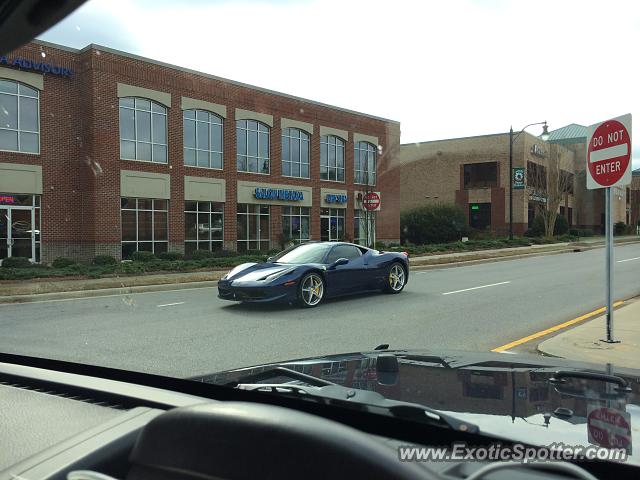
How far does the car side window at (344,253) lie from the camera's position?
11170 mm

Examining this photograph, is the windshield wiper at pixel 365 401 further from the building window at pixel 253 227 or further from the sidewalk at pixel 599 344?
the building window at pixel 253 227

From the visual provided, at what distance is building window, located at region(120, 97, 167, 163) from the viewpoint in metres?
19.0

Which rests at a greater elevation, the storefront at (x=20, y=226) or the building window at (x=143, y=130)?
the building window at (x=143, y=130)

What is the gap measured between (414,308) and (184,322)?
4372 mm

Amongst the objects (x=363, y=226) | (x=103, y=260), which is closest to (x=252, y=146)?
(x=363, y=226)

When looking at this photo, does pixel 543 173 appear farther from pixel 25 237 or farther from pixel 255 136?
pixel 255 136

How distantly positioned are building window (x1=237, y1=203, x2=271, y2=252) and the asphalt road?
15736mm

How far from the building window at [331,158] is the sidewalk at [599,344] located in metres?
26.3

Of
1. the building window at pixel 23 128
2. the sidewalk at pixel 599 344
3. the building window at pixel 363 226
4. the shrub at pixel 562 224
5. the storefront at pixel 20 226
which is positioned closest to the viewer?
the sidewalk at pixel 599 344

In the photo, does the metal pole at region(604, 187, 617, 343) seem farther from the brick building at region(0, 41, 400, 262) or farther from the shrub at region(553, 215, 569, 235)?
the brick building at region(0, 41, 400, 262)

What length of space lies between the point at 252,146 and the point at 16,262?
16.1 meters

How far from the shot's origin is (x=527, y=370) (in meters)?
2.98

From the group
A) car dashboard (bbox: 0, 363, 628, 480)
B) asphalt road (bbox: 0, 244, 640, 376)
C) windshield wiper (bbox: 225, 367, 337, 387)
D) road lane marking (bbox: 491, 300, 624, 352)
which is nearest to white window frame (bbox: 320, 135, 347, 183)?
asphalt road (bbox: 0, 244, 640, 376)

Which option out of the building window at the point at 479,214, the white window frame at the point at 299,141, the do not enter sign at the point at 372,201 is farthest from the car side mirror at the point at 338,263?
the building window at the point at 479,214
